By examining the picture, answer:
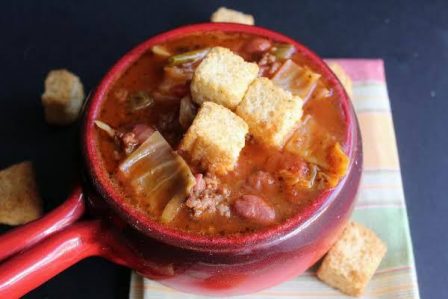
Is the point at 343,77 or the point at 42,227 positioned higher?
the point at 42,227

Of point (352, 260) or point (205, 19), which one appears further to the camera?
point (205, 19)

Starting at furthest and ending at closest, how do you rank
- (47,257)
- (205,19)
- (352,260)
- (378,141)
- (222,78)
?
(205,19)
(378,141)
(352,260)
(222,78)
(47,257)

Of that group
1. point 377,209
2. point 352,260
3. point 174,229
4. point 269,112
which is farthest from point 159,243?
point 377,209

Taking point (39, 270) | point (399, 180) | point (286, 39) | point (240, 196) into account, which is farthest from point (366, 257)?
point (39, 270)

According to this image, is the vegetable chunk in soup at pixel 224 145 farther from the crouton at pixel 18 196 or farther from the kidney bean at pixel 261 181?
the crouton at pixel 18 196

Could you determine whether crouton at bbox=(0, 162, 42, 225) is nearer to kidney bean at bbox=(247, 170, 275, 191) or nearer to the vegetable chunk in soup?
the vegetable chunk in soup

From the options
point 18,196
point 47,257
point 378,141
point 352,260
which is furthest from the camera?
point 378,141

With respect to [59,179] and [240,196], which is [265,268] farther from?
[59,179]

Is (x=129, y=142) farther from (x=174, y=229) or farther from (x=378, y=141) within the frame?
(x=378, y=141)
